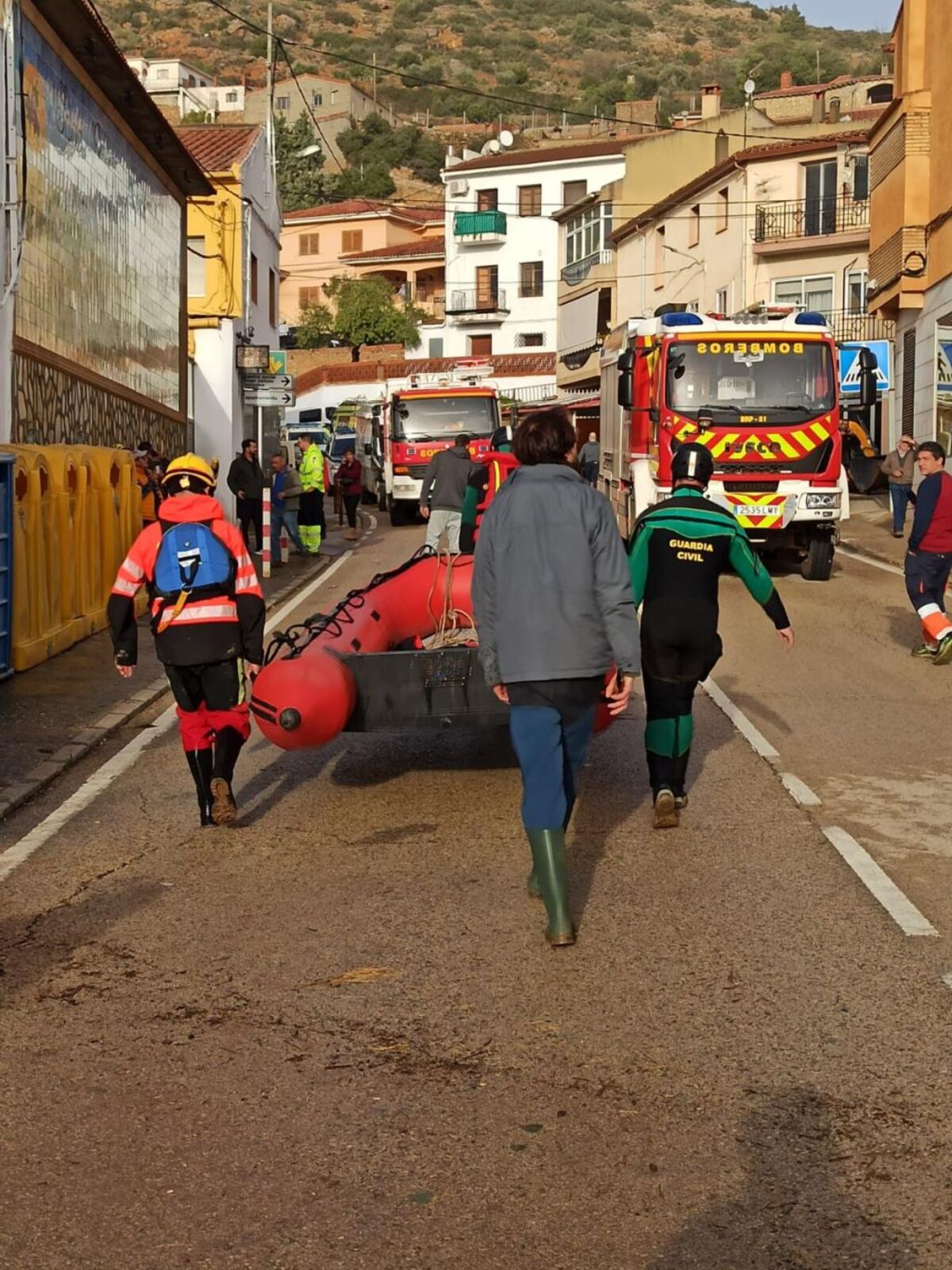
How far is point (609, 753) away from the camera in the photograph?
34.6 ft

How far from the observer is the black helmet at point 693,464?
846 cm

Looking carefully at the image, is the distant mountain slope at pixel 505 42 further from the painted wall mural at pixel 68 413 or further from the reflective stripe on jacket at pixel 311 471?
the painted wall mural at pixel 68 413

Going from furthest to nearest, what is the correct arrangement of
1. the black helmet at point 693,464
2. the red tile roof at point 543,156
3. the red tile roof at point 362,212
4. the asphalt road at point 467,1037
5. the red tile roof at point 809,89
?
the red tile roof at point 362,212, the red tile roof at point 543,156, the red tile roof at point 809,89, the black helmet at point 693,464, the asphalt road at point 467,1037

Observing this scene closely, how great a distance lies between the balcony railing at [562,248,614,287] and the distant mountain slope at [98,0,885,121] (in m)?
59.4

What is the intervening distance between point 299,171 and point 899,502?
84.6 m

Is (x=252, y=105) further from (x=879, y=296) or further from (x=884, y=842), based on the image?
(x=884, y=842)

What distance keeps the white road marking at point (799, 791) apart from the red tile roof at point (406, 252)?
81.8 metres

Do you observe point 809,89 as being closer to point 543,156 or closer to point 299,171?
point 543,156

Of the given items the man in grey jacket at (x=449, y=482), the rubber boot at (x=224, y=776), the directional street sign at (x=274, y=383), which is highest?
the directional street sign at (x=274, y=383)

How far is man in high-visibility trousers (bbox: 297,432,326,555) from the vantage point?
27.9 metres

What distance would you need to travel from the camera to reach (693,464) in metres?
8.46

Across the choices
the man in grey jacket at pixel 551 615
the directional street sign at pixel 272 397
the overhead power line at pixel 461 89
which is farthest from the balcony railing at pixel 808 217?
the man in grey jacket at pixel 551 615

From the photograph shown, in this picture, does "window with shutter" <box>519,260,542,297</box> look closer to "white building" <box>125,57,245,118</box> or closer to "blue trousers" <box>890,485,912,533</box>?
"white building" <box>125,57,245,118</box>

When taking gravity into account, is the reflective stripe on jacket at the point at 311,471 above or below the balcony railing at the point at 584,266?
below
